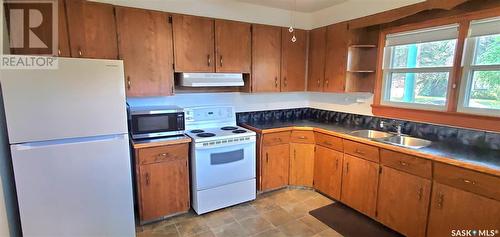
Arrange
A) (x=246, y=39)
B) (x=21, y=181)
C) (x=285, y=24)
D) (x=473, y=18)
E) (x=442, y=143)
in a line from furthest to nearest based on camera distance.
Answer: (x=285, y=24) → (x=246, y=39) → (x=442, y=143) → (x=473, y=18) → (x=21, y=181)

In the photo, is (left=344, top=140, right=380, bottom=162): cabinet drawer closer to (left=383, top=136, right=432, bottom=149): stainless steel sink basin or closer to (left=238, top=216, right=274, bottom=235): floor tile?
(left=383, top=136, right=432, bottom=149): stainless steel sink basin

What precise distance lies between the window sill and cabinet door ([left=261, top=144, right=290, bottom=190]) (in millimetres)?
1240

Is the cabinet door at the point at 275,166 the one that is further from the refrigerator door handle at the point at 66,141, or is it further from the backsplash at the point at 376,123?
the refrigerator door handle at the point at 66,141

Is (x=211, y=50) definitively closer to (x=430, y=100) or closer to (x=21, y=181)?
(x=21, y=181)

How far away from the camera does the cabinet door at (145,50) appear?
2.44m

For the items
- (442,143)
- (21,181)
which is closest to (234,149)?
(21,181)

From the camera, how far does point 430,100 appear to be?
8.53 feet

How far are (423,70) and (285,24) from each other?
6.00 ft

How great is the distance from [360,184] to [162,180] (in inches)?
81.5

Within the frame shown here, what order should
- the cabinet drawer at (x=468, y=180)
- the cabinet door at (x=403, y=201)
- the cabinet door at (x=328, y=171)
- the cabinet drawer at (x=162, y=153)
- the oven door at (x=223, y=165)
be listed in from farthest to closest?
the cabinet door at (x=328, y=171), the oven door at (x=223, y=165), the cabinet drawer at (x=162, y=153), the cabinet door at (x=403, y=201), the cabinet drawer at (x=468, y=180)

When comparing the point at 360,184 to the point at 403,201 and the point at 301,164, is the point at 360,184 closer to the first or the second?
the point at 403,201

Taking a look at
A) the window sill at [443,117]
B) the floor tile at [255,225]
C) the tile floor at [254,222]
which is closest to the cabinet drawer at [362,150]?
the window sill at [443,117]

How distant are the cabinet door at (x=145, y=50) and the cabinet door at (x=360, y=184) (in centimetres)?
215

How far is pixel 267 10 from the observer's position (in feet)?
11.2
